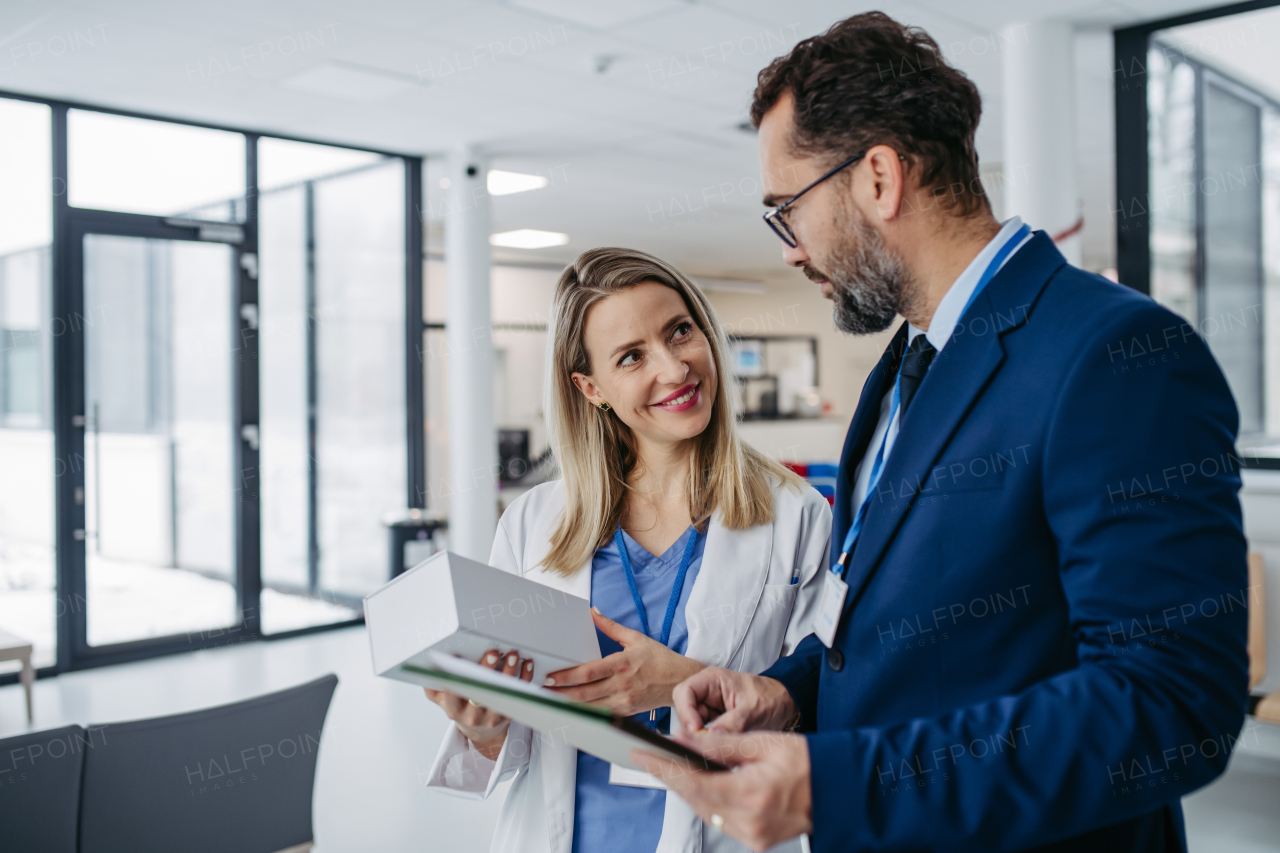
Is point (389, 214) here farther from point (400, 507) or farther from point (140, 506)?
point (140, 506)

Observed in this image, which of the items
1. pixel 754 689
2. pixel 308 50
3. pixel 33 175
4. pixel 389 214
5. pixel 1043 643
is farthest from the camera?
pixel 389 214

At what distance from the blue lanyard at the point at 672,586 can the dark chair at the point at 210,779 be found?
2.82 ft

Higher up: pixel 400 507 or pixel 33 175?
pixel 33 175

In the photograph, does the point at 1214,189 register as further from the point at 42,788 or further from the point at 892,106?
the point at 42,788

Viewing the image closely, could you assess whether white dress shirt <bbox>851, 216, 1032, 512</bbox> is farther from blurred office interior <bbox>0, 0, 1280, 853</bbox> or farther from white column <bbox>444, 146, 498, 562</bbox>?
white column <bbox>444, 146, 498, 562</bbox>

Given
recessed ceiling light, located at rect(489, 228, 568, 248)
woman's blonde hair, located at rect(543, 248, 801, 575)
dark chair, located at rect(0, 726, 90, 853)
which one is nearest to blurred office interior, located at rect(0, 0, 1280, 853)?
dark chair, located at rect(0, 726, 90, 853)

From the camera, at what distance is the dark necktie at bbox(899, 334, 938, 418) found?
3.76ft

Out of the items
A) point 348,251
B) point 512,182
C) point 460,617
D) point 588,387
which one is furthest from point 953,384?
point 512,182

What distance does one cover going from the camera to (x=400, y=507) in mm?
7125

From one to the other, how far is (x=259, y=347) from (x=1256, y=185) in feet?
18.8

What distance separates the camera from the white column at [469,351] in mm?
6680

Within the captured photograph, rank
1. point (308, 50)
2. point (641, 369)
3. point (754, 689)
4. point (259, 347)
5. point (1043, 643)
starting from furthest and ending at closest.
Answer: point (259, 347) < point (308, 50) < point (641, 369) < point (754, 689) < point (1043, 643)

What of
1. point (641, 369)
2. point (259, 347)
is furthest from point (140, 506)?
point (641, 369)

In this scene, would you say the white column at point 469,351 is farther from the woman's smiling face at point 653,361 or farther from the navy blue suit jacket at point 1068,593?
the navy blue suit jacket at point 1068,593
